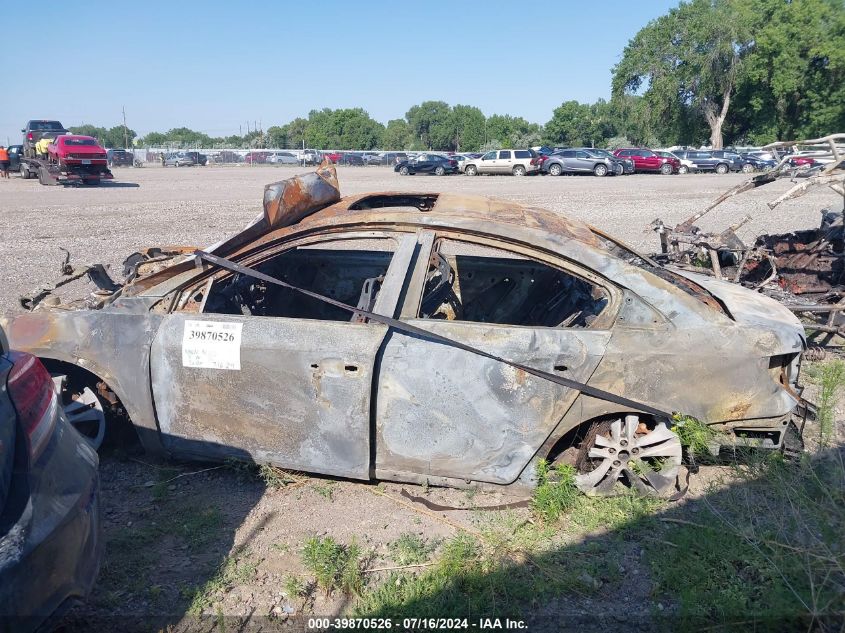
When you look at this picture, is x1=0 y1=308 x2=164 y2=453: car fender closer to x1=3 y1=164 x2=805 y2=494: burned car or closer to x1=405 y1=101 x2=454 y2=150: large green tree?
x1=3 y1=164 x2=805 y2=494: burned car

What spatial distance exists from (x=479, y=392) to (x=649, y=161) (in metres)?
38.5

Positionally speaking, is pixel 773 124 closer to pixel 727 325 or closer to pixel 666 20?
pixel 666 20

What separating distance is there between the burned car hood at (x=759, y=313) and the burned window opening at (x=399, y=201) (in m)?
1.80

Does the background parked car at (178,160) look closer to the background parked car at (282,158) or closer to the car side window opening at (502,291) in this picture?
the background parked car at (282,158)

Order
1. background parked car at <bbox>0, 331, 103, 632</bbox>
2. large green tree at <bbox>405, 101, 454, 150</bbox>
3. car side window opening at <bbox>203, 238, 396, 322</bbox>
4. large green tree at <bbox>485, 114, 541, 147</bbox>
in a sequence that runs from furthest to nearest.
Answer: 1. large green tree at <bbox>405, 101, 454, 150</bbox>
2. large green tree at <bbox>485, 114, 541, 147</bbox>
3. car side window opening at <bbox>203, 238, 396, 322</bbox>
4. background parked car at <bbox>0, 331, 103, 632</bbox>

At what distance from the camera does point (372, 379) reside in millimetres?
3455

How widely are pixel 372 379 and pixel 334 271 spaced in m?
2.11

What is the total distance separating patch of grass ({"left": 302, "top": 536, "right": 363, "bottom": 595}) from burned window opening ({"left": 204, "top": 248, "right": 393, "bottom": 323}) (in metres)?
1.73

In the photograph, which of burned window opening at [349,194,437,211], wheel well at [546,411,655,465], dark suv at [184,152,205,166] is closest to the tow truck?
burned window opening at [349,194,437,211]

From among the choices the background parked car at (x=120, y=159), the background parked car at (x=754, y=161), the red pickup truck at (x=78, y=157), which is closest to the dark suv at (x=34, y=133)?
the red pickup truck at (x=78, y=157)

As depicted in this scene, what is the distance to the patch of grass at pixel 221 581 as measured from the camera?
117 inches

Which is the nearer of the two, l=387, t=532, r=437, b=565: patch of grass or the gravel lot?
l=387, t=532, r=437, b=565: patch of grass

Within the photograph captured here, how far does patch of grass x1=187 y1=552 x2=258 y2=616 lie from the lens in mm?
2977

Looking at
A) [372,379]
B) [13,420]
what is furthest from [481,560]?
[13,420]
